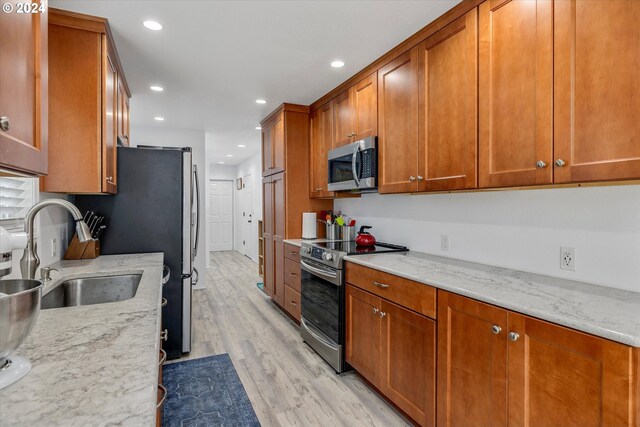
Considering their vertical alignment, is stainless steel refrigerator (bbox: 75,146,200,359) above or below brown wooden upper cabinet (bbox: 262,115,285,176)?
below

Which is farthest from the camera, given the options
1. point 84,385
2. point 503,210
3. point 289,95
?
point 289,95

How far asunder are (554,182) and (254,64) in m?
2.26

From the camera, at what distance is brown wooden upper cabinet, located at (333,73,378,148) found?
2.78 metres

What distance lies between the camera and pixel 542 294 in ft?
4.81

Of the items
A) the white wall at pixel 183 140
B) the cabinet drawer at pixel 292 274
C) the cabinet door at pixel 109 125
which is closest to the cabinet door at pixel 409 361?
the cabinet drawer at pixel 292 274

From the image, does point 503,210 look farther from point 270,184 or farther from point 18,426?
point 270,184

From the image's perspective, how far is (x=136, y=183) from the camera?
274 cm

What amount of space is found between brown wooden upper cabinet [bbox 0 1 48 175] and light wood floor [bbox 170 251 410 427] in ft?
6.04

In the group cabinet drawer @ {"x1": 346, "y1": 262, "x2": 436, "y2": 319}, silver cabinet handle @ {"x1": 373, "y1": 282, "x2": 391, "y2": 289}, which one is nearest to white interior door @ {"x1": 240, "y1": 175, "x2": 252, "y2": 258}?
cabinet drawer @ {"x1": 346, "y1": 262, "x2": 436, "y2": 319}

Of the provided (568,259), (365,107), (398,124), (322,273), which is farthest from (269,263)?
(568,259)

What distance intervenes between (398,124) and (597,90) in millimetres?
1258

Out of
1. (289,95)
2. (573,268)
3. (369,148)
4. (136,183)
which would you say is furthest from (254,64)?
(573,268)

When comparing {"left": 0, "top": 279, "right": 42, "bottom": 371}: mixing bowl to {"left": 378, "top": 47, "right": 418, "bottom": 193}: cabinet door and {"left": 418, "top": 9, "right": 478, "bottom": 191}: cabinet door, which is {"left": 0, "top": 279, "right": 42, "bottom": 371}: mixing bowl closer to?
{"left": 418, "top": 9, "right": 478, "bottom": 191}: cabinet door

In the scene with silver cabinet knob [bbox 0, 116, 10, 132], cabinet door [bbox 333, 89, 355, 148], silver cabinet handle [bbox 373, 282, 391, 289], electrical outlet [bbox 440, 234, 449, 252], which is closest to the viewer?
silver cabinet knob [bbox 0, 116, 10, 132]
